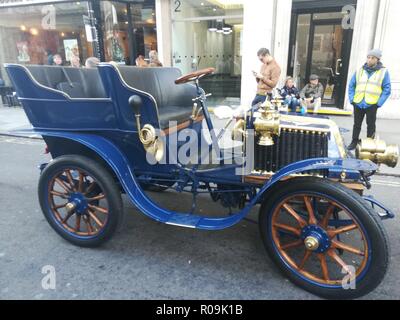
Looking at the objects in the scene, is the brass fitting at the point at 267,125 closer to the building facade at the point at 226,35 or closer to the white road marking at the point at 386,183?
the white road marking at the point at 386,183

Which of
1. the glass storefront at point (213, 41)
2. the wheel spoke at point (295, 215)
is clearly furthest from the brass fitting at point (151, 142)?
the glass storefront at point (213, 41)

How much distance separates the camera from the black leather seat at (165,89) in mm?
3053

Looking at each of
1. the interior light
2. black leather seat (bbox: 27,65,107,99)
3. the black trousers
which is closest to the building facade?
the interior light

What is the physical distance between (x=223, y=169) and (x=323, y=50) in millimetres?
7868

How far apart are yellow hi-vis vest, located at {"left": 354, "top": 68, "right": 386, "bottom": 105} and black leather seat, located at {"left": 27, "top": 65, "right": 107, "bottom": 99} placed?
14.2 feet

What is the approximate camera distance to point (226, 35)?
9734 millimetres

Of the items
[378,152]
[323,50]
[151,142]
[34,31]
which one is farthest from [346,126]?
[34,31]

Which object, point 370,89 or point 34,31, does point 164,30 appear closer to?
point 34,31

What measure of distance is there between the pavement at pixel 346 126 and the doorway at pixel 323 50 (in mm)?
1121

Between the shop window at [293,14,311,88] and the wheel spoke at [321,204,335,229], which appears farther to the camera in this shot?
the shop window at [293,14,311,88]

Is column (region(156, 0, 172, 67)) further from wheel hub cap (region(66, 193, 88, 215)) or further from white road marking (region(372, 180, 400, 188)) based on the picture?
wheel hub cap (region(66, 193, 88, 215))

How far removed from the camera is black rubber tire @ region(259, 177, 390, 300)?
6.25 ft
